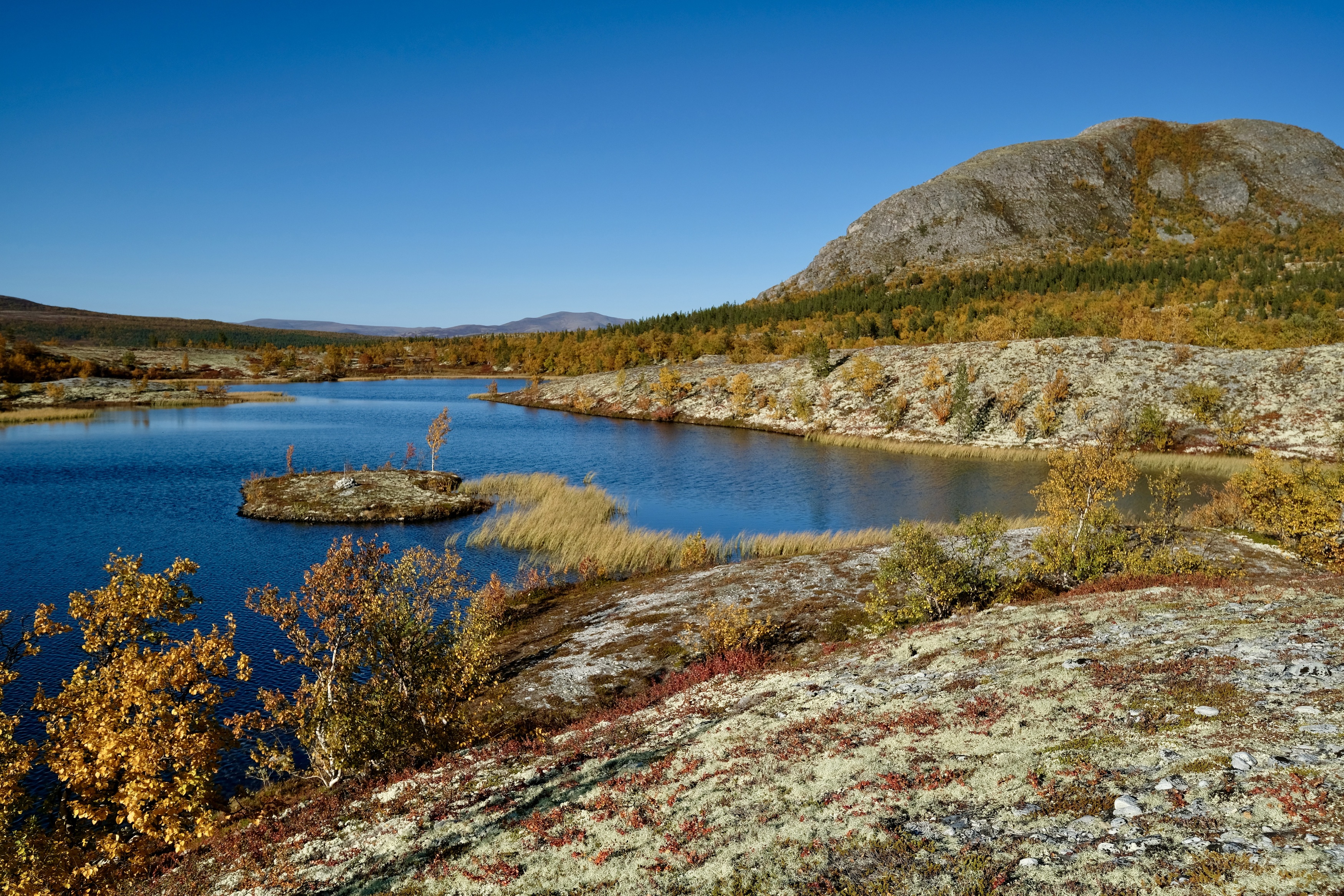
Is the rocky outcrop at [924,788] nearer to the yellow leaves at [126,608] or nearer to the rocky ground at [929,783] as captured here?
the rocky ground at [929,783]

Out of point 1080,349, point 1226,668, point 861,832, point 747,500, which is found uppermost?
point 1080,349

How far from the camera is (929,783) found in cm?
1004

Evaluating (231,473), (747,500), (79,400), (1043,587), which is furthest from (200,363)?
(1043,587)

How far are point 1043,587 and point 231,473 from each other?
59.0 meters

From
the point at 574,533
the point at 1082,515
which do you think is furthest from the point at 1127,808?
the point at 574,533

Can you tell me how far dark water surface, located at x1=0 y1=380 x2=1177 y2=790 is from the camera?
104 ft

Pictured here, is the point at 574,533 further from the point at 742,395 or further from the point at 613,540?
the point at 742,395

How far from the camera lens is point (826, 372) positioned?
328ft

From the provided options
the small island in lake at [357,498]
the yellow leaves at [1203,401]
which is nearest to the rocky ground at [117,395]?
the small island in lake at [357,498]

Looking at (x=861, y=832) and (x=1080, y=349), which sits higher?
Result: (x=1080, y=349)

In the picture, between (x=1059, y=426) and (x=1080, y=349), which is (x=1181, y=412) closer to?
(x=1059, y=426)

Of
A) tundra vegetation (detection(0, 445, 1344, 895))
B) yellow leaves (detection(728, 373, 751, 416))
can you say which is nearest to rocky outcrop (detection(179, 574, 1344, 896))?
tundra vegetation (detection(0, 445, 1344, 895))

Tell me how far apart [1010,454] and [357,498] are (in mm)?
59166

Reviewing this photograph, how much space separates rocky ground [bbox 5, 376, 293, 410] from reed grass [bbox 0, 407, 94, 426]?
7191 millimetres
